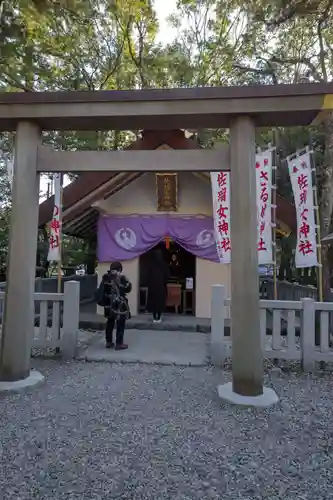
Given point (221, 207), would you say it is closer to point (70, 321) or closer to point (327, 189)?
point (327, 189)

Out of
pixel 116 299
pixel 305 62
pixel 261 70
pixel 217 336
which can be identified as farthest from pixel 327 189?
pixel 116 299

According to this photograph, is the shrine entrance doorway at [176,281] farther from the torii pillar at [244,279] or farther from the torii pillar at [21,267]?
the torii pillar at [244,279]

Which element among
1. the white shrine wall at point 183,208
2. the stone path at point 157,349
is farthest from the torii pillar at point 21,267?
the white shrine wall at point 183,208

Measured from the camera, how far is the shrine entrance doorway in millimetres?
10547

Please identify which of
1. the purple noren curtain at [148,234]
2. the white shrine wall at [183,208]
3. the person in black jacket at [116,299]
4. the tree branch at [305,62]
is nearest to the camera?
the person in black jacket at [116,299]

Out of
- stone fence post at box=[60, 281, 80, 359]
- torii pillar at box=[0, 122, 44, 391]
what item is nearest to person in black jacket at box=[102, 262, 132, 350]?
stone fence post at box=[60, 281, 80, 359]

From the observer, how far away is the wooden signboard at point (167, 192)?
9.63 m

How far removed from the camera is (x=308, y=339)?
5.58 meters

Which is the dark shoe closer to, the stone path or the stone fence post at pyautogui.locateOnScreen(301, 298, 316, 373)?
the stone path

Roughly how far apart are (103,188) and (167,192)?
1.67m

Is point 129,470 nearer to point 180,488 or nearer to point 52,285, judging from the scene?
point 180,488

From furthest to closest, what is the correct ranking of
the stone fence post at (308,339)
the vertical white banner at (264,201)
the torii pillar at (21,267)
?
the vertical white banner at (264,201), the stone fence post at (308,339), the torii pillar at (21,267)

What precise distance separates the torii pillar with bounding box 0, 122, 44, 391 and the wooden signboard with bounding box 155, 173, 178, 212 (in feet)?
17.1

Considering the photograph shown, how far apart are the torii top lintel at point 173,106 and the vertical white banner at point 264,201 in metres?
2.82
